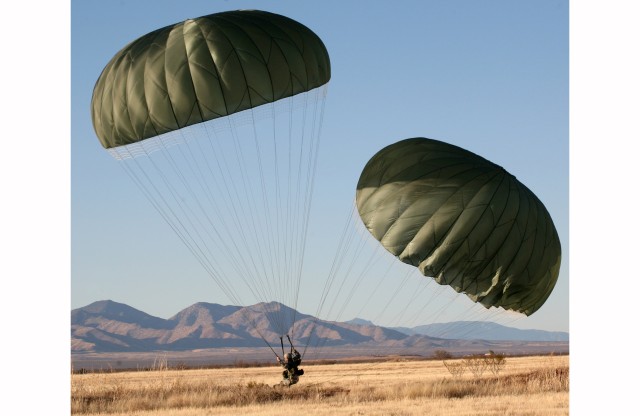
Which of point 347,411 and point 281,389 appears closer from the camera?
point 347,411

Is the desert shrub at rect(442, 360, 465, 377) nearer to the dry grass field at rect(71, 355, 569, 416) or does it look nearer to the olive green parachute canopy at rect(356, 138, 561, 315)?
the dry grass field at rect(71, 355, 569, 416)

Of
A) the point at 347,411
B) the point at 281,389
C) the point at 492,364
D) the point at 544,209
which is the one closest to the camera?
the point at 544,209

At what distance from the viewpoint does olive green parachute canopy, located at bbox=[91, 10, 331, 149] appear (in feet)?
51.0

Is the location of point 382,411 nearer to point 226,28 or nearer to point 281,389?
point 281,389

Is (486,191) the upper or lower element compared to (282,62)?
lower

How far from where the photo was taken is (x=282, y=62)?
16047 millimetres

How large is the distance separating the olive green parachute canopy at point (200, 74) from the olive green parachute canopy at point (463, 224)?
2878mm

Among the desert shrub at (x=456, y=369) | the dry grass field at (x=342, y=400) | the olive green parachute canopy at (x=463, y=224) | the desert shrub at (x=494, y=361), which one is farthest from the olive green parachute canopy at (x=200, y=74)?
the desert shrub at (x=494, y=361)

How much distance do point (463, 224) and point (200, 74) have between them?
5.47 meters

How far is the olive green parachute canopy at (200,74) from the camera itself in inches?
612

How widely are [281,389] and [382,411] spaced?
185 inches

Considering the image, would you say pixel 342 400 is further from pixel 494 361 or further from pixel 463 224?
pixel 494 361

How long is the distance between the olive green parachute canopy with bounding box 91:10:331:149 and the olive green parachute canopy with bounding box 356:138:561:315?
2.88 m
